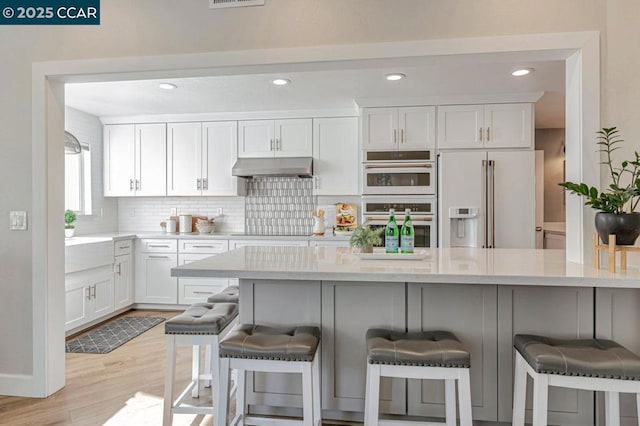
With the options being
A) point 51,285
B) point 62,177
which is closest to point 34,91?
point 62,177

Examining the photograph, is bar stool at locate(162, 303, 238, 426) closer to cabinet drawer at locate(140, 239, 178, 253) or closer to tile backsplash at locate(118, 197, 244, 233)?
cabinet drawer at locate(140, 239, 178, 253)

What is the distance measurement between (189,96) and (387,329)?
3.14 meters

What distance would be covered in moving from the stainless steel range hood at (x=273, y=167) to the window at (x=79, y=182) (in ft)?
5.94

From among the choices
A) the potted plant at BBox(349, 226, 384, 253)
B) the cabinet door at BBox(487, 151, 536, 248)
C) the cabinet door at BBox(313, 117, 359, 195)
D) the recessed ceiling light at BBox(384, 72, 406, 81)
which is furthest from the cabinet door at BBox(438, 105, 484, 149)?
the potted plant at BBox(349, 226, 384, 253)

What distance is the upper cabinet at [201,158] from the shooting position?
488cm

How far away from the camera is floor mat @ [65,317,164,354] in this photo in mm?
3490

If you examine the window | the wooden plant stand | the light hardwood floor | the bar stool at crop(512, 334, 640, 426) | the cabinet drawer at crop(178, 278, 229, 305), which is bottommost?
the light hardwood floor

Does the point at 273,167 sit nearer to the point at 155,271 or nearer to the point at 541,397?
the point at 155,271

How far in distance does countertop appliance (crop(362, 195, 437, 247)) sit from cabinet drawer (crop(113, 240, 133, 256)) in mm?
2707

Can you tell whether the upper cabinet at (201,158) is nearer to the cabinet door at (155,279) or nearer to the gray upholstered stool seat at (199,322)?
→ the cabinet door at (155,279)

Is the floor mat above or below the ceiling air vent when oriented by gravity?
below

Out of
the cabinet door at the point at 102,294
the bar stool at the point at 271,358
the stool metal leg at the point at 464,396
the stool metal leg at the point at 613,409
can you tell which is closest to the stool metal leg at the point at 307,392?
the bar stool at the point at 271,358

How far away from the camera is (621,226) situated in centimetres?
186

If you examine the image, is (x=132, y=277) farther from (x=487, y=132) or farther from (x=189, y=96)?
(x=487, y=132)
